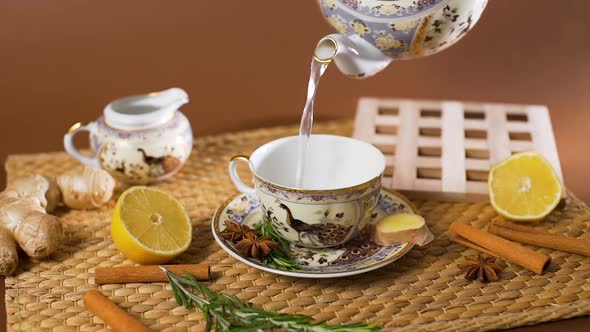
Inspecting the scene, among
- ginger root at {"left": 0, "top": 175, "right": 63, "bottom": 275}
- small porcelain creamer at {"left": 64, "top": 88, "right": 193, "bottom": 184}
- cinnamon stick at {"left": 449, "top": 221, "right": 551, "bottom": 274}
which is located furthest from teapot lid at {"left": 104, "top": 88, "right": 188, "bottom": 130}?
cinnamon stick at {"left": 449, "top": 221, "right": 551, "bottom": 274}

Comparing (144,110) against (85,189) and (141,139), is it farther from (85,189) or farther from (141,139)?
(85,189)

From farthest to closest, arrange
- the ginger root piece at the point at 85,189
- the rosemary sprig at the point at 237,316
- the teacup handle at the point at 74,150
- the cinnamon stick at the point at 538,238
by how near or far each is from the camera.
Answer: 1. the teacup handle at the point at 74,150
2. the ginger root piece at the point at 85,189
3. the cinnamon stick at the point at 538,238
4. the rosemary sprig at the point at 237,316

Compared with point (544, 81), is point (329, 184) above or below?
below

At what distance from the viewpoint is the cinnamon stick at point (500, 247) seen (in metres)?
1.41

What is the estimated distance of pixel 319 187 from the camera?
1.59 meters

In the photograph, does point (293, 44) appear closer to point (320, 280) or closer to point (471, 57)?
point (471, 57)

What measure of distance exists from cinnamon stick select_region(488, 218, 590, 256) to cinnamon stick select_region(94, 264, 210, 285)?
1.72ft

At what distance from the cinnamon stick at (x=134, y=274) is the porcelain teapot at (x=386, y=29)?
408 millimetres

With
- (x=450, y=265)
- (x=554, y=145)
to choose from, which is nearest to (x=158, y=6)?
(x=554, y=145)

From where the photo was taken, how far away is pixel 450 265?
144 cm

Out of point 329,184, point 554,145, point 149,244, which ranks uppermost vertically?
point 554,145

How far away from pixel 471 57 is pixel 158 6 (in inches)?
36.8

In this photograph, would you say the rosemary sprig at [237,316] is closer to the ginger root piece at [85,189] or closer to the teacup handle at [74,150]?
the ginger root piece at [85,189]

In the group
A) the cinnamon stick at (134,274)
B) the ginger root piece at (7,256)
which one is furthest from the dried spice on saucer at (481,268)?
the ginger root piece at (7,256)
